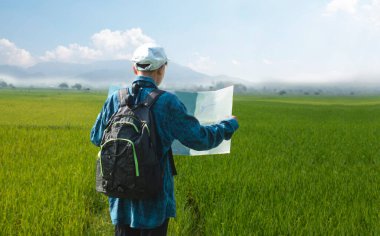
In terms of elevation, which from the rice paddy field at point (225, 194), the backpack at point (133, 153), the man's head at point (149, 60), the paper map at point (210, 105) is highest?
the man's head at point (149, 60)

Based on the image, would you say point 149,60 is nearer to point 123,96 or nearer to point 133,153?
point 123,96

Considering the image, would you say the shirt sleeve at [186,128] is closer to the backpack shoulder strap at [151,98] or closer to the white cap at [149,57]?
the backpack shoulder strap at [151,98]

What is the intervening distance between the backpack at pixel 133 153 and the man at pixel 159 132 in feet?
0.17

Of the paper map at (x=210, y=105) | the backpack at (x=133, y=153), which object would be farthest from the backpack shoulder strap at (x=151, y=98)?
the paper map at (x=210, y=105)

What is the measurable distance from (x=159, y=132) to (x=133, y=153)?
17 cm

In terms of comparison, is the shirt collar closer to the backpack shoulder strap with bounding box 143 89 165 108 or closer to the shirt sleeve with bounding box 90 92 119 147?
the backpack shoulder strap with bounding box 143 89 165 108

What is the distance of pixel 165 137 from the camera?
2.02 metres

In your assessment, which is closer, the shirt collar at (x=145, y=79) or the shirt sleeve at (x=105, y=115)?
the shirt collar at (x=145, y=79)

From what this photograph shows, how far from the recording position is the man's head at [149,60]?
1.95 meters

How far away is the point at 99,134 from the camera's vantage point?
224 cm

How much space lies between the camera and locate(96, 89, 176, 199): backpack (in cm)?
193

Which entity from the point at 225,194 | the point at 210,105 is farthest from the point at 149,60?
the point at 225,194

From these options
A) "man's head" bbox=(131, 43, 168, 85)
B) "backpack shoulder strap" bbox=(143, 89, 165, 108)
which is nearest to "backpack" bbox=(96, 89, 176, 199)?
"backpack shoulder strap" bbox=(143, 89, 165, 108)

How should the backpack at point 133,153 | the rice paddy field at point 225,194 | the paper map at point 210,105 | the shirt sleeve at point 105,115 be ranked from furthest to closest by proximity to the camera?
the rice paddy field at point 225,194 < the paper map at point 210,105 < the shirt sleeve at point 105,115 < the backpack at point 133,153
